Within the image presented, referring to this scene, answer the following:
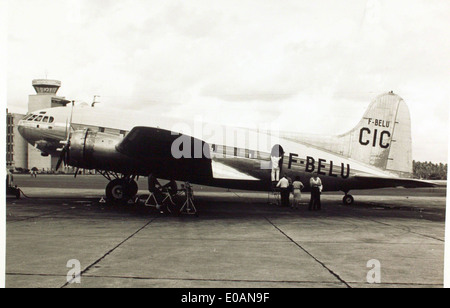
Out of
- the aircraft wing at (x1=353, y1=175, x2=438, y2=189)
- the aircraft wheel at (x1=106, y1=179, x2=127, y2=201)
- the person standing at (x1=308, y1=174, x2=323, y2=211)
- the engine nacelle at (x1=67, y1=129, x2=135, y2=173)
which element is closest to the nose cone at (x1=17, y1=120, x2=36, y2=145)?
the engine nacelle at (x1=67, y1=129, x2=135, y2=173)

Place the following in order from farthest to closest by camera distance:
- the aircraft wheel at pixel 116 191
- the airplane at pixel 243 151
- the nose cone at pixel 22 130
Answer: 1. the nose cone at pixel 22 130
2. the aircraft wheel at pixel 116 191
3. the airplane at pixel 243 151

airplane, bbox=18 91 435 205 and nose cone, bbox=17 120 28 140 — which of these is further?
nose cone, bbox=17 120 28 140

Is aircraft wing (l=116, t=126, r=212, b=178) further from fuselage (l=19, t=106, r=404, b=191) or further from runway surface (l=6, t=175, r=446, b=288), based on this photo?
runway surface (l=6, t=175, r=446, b=288)

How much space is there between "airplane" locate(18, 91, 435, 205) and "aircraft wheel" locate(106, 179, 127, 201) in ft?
0.13

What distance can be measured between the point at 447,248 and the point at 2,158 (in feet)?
20.6

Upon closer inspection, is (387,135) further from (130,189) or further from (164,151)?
(130,189)

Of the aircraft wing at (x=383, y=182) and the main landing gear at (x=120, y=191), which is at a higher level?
the aircraft wing at (x=383, y=182)

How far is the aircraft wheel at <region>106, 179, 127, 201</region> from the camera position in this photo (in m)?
17.2

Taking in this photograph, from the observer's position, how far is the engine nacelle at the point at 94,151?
1505 centimetres

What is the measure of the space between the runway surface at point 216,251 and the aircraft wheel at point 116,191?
3.84 m

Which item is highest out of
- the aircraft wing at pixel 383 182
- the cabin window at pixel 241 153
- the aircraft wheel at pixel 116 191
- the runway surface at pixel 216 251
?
the cabin window at pixel 241 153

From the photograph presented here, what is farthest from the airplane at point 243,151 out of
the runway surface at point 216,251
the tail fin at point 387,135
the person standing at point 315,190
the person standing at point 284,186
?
the runway surface at point 216,251

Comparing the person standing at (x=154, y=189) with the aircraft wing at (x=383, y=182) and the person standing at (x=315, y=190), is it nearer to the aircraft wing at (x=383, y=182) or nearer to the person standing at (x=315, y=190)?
the person standing at (x=315, y=190)
